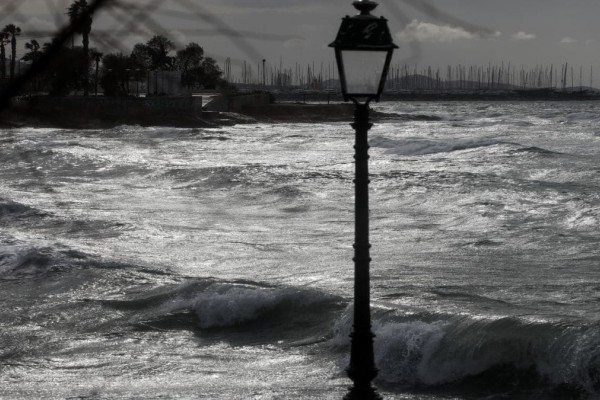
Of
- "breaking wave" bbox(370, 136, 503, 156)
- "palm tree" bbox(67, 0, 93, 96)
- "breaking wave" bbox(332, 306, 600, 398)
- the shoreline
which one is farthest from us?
"breaking wave" bbox(370, 136, 503, 156)

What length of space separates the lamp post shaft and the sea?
1399mm

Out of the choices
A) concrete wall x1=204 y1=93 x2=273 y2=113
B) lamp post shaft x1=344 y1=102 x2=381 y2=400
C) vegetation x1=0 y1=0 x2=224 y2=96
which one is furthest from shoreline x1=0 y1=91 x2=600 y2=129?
lamp post shaft x1=344 y1=102 x2=381 y2=400

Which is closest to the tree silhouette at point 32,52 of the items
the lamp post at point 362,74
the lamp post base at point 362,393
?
the lamp post at point 362,74

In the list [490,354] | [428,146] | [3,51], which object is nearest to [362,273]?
[490,354]

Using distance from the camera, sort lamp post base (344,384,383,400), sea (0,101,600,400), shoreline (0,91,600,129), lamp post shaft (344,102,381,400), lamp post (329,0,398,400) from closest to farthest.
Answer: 1. shoreline (0,91,600,129)
2. lamp post (329,0,398,400)
3. lamp post shaft (344,102,381,400)
4. lamp post base (344,384,383,400)
5. sea (0,101,600,400)

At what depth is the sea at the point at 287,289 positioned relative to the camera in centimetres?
1046

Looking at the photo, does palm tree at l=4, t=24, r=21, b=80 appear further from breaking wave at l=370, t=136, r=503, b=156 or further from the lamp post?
breaking wave at l=370, t=136, r=503, b=156

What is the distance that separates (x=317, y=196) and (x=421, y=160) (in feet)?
50.3

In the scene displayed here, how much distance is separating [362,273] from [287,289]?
7.01 meters

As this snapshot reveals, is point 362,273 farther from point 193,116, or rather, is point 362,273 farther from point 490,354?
point 193,116

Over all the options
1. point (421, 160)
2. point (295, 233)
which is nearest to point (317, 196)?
point (295, 233)

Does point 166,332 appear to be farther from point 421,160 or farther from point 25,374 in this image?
point 421,160

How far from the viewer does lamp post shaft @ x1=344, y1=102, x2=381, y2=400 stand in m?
6.64

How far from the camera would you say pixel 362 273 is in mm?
6934
